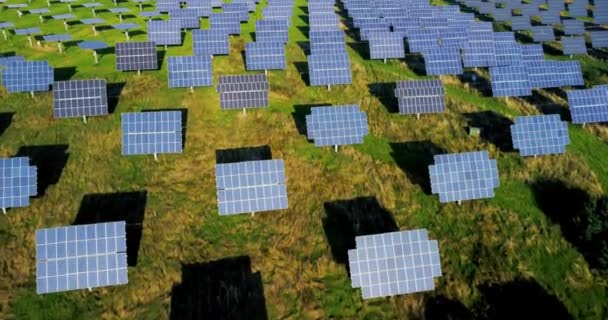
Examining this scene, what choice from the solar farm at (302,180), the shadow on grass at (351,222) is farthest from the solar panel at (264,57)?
the shadow on grass at (351,222)

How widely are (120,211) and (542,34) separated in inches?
1913

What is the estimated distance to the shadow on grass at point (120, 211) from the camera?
24.6 meters

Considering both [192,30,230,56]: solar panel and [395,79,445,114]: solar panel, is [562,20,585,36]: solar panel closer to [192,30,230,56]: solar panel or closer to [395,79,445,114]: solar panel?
[395,79,445,114]: solar panel

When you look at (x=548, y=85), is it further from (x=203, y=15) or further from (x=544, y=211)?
(x=203, y=15)

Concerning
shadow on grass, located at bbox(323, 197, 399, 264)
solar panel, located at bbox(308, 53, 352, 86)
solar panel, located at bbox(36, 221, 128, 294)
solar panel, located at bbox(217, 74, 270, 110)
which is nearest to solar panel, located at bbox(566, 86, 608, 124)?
solar panel, located at bbox(308, 53, 352, 86)

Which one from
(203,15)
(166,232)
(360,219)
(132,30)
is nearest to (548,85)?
(360,219)

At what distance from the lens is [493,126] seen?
113ft

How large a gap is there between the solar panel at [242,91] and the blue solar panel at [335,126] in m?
6.00

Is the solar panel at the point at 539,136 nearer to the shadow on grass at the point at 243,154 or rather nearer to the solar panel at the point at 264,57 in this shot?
the shadow on grass at the point at 243,154

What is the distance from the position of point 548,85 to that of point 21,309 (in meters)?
41.2

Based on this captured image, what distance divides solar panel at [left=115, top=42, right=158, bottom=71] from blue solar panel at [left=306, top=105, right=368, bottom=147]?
17.9 metres

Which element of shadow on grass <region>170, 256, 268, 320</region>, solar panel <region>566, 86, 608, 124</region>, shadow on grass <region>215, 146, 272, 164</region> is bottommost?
shadow on grass <region>170, 256, 268, 320</region>

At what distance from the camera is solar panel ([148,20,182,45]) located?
151 ft

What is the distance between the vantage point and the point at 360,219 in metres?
25.8
